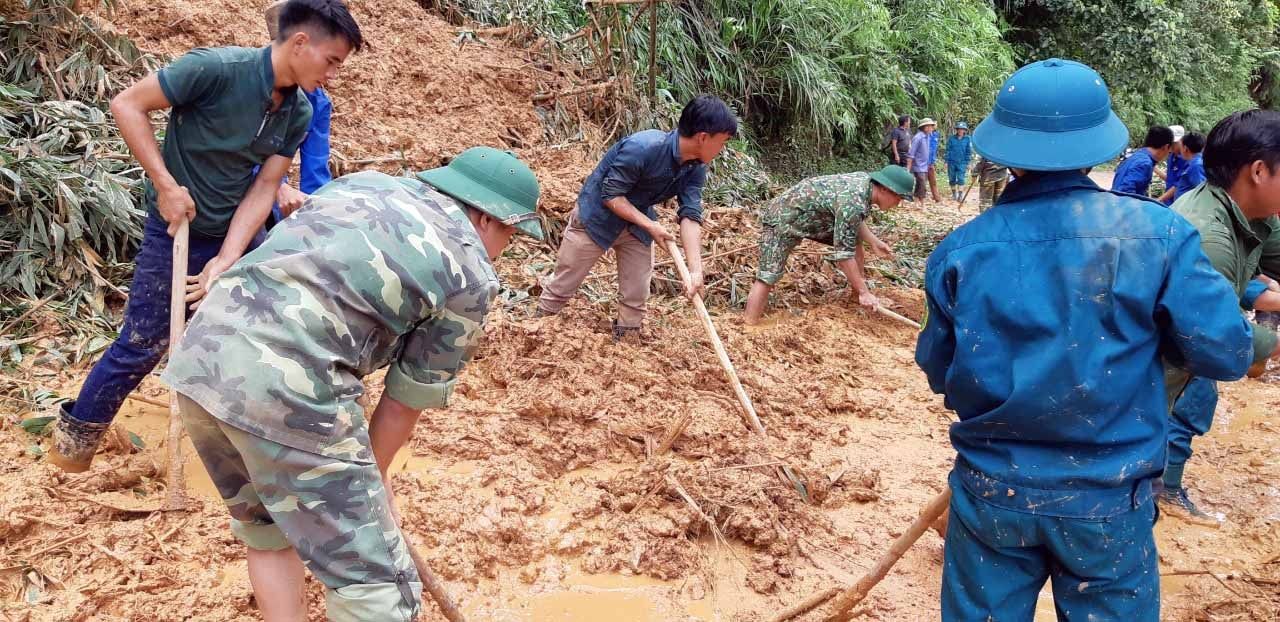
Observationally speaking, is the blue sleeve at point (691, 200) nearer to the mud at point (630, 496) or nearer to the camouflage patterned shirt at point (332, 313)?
the mud at point (630, 496)

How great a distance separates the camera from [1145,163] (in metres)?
6.82

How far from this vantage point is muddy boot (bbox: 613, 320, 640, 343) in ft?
16.4

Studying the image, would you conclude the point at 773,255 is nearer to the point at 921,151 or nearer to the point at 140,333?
the point at 140,333

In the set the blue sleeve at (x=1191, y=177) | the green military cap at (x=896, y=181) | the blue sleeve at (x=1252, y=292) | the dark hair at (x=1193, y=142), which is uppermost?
the blue sleeve at (x=1252, y=292)

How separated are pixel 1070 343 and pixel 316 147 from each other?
2835mm

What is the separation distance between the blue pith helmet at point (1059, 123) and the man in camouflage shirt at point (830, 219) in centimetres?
372

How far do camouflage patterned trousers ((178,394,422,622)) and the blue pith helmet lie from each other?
1.50 meters

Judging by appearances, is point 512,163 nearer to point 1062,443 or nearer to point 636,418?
point 1062,443

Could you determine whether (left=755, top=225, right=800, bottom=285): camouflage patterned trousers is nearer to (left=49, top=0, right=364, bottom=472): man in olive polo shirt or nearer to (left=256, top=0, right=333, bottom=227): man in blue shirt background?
(left=256, top=0, right=333, bottom=227): man in blue shirt background

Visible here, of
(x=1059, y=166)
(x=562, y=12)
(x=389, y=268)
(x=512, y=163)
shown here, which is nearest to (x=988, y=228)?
(x=1059, y=166)

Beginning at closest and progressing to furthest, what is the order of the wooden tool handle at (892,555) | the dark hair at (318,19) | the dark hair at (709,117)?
the wooden tool handle at (892,555) → the dark hair at (318,19) → the dark hair at (709,117)

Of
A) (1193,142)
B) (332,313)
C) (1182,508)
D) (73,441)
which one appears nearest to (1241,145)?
(1182,508)

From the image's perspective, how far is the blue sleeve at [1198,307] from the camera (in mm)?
1580

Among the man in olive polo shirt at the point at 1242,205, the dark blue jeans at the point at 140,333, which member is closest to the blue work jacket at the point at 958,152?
the man in olive polo shirt at the point at 1242,205
